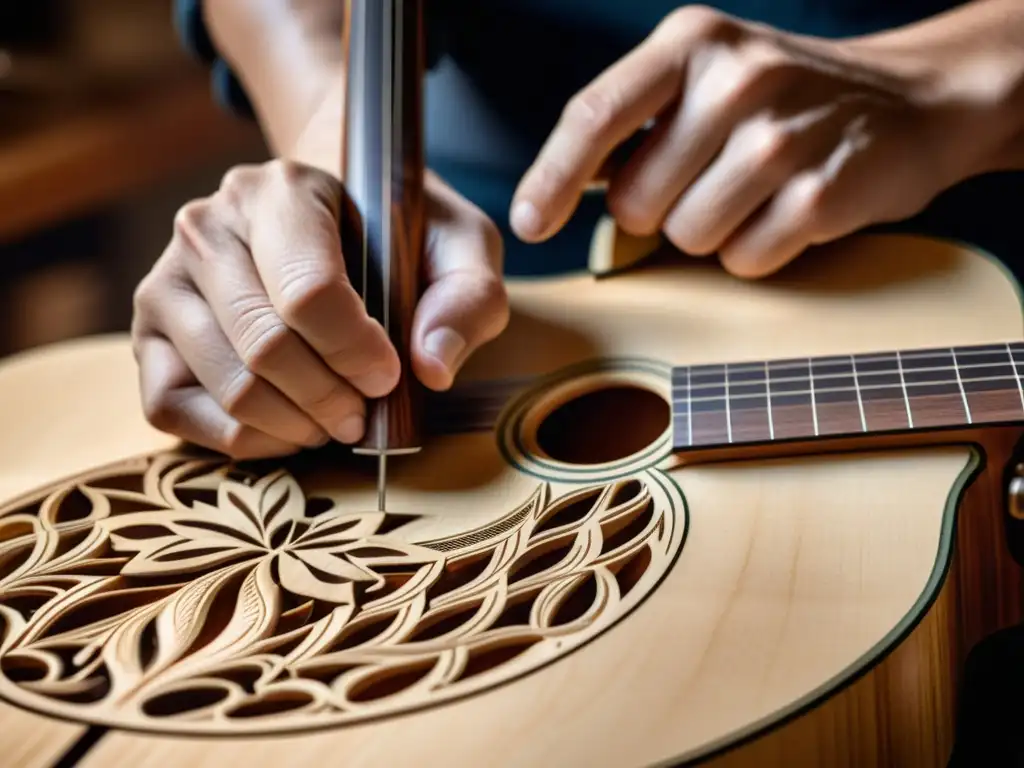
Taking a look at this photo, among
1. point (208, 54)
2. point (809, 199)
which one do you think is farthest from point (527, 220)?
point (208, 54)

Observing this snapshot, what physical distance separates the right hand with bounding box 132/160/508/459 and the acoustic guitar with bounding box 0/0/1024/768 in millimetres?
23

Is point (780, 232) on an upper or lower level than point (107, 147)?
lower

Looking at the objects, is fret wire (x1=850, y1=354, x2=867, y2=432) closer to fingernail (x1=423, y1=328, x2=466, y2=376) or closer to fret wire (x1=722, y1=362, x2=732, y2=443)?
fret wire (x1=722, y1=362, x2=732, y2=443)

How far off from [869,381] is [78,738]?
44 centimetres

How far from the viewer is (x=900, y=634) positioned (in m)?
0.44

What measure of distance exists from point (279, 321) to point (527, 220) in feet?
0.68

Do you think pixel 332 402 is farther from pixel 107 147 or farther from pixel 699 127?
pixel 107 147

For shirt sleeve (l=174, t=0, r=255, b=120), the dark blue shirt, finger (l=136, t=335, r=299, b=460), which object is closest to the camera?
finger (l=136, t=335, r=299, b=460)

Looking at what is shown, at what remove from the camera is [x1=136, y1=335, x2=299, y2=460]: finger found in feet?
2.08

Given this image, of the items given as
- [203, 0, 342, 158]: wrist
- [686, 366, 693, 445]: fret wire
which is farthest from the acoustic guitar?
[203, 0, 342, 158]: wrist

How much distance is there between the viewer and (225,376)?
63cm

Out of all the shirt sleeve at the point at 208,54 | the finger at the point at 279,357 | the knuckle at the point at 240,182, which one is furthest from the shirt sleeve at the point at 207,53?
the finger at the point at 279,357

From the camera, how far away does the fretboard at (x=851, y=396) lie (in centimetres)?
56

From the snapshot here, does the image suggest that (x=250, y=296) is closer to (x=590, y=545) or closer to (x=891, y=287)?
(x=590, y=545)
